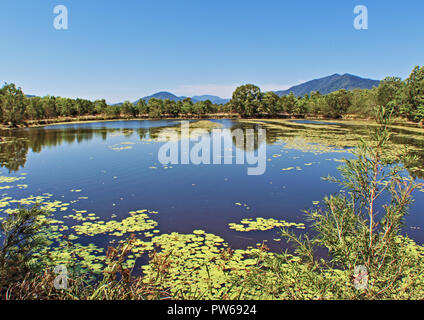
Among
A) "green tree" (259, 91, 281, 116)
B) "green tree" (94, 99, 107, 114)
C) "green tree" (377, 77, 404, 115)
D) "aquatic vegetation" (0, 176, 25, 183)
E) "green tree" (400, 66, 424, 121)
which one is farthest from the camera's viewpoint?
"green tree" (94, 99, 107, 114)

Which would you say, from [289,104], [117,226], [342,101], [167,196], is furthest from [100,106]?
[117,226]

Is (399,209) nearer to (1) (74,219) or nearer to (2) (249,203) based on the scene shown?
(2) (249,203)

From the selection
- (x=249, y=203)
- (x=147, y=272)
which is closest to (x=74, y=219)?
(x=147, y=272)

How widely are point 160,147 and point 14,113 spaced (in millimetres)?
39502

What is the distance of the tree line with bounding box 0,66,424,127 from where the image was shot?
48.7 metres

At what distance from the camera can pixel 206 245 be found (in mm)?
6762

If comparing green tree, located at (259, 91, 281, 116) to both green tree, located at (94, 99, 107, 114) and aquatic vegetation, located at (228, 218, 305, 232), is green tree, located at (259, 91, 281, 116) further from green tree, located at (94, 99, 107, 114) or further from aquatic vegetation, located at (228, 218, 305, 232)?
aquatic vegetation, located at (228, 218, 305, 232)

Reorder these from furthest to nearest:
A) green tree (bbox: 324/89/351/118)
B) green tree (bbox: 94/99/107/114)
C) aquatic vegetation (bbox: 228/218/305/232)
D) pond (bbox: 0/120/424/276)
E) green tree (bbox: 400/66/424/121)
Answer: green tree (bbox: 94/99/107/114) → green tree (bbox: 324/89/351/118) → green tree (bbox: 400/66/424/121) → aquatic vegetation (bbox: 228/218/305/232) → pond (bbox: 0/120/424/276)

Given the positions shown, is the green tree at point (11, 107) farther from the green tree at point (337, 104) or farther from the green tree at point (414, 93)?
the green tree at point (337, 104)

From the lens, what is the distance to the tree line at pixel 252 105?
160 ft

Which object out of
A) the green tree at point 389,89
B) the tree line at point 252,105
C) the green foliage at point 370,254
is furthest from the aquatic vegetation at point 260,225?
the green tree at point 389,89

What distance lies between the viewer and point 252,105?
83.7 metres

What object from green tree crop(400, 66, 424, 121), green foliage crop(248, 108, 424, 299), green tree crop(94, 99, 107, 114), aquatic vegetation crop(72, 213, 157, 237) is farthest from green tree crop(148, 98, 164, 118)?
green foliage crop(248, 108, 424, 299)
